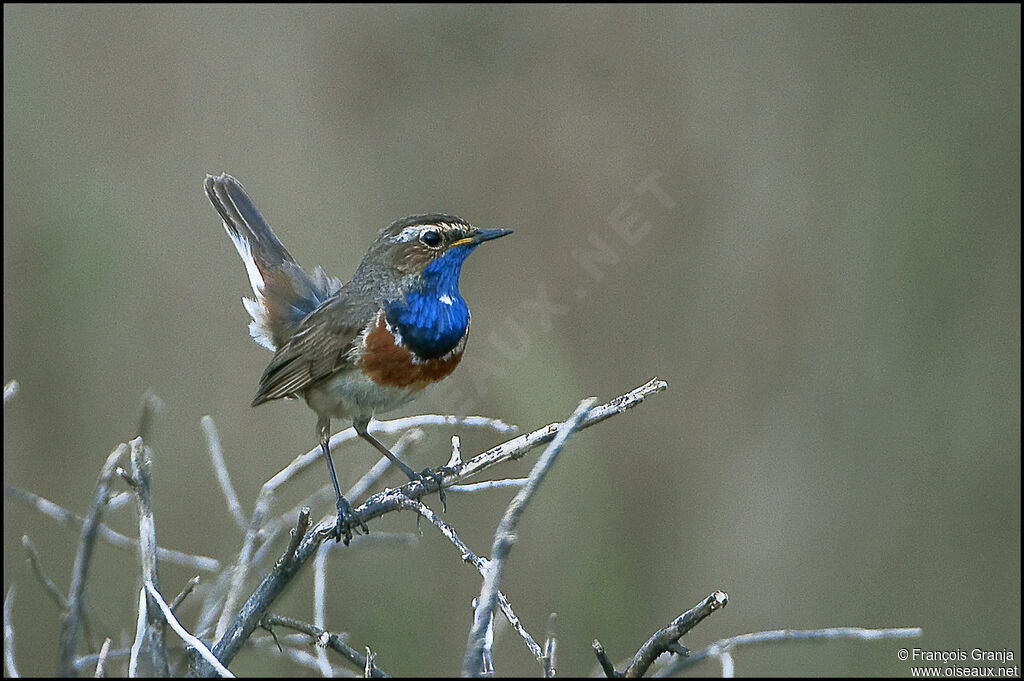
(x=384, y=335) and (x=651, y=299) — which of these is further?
(x=651, y=299)

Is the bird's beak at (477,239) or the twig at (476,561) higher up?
the bird's beak at (477,239)

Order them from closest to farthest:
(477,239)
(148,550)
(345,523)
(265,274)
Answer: (148,550)
(345,523)
(477,239)
(265,274)

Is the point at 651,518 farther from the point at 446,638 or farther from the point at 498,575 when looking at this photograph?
the point at 498,575

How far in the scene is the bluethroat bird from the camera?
3475mm

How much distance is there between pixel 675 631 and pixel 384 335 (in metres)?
1.90

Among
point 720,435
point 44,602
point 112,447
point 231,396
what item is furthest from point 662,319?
point 44,602

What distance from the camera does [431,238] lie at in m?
3.53

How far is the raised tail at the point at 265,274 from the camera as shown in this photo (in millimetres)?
4023

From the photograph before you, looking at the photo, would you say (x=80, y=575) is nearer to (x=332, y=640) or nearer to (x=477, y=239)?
(x=332, y=640)

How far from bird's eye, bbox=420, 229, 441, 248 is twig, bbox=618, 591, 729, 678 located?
1.87 meters

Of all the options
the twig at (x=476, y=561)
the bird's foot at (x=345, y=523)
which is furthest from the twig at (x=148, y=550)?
the bird's foot at (x=345, y=523)

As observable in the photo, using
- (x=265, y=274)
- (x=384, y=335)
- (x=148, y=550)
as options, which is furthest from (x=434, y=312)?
(x=148, y=550)

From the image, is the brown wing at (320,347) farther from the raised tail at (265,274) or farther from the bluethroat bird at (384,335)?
the raised tail at (265,274)

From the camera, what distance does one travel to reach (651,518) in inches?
217
